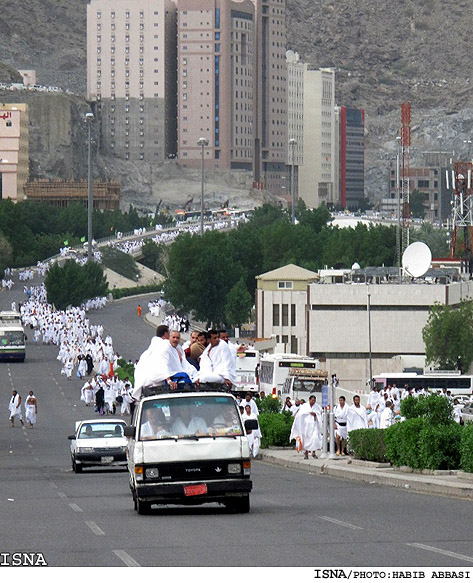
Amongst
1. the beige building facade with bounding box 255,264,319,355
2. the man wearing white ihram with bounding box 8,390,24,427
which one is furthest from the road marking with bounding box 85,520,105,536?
the beige building facade with bounding box 255,264,319,355

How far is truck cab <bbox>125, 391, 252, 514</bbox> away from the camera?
715 inches

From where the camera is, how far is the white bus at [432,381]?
182 ft

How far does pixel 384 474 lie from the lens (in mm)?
24344

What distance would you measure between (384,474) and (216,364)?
5236mm

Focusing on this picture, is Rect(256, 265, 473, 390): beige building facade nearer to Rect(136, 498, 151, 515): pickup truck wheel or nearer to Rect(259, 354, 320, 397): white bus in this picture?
Rect(259, 354, 320, 397): white bus

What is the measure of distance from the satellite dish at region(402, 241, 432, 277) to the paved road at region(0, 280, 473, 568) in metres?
51.6

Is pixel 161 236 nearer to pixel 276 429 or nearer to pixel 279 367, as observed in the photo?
pixel 279 367

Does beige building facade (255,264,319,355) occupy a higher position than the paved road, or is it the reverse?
beige building facade (255,264,319,355)

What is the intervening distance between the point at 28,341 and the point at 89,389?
95.1 feet

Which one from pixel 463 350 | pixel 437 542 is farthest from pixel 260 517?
pixel 463 350

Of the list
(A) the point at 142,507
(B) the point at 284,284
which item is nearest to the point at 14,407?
(A) the point at 142,507

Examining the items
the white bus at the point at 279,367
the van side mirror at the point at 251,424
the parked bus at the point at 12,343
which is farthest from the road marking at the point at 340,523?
the parked bus at the point at 12,343

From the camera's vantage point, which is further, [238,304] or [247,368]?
[238,304]

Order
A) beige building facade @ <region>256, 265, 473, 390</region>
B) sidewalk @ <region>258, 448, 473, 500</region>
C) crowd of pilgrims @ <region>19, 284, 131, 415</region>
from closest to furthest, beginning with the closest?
sidewalk @ <region>258, 448, 473, 500</region> → crowd of pilgrims @ <region>19, 284, 131, 415</region> → beige building facade @ <region>256, 265, 473, 390</region>
